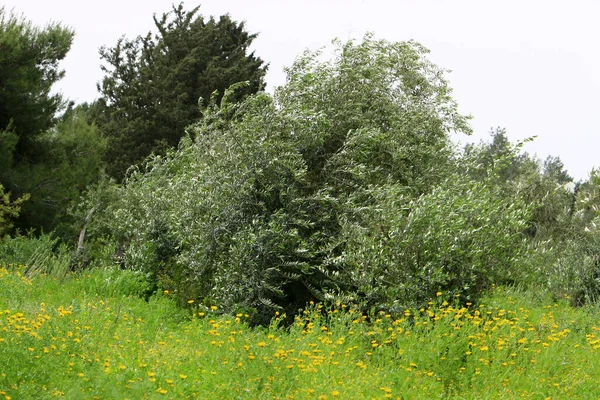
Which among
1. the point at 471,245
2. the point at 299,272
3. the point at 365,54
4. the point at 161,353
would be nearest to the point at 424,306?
the point at 471,245

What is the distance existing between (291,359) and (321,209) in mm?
4998

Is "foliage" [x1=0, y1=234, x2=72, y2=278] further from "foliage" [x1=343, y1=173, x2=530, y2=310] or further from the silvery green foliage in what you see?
"foliage" [x1=343, y1=173, x2=530, y2=310]

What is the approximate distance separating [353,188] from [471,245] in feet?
8.35

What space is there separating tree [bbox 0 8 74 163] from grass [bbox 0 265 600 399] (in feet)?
35.5

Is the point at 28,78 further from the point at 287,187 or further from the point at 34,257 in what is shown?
the point at 287,187

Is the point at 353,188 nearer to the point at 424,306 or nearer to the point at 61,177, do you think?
the point at 424,306

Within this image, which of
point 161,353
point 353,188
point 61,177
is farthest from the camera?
point 61,177

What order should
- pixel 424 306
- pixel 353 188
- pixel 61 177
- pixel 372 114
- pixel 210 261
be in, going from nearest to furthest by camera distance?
pixel 424 306 → pixel 210 261 → pixel 353 188 → pixel 372 114 → pixel 61 177

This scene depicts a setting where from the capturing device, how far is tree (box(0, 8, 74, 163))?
60.9 ft

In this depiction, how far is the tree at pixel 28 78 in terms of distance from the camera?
60.9 feet

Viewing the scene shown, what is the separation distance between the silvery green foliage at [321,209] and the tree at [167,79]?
47.8 ft

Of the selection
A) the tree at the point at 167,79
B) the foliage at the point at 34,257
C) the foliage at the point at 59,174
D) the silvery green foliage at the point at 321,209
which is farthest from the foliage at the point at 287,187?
the tree at the point at 167,79

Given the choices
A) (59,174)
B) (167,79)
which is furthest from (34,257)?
(167,79)

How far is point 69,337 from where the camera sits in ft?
21.5
